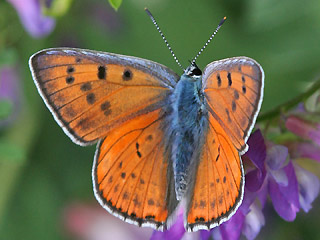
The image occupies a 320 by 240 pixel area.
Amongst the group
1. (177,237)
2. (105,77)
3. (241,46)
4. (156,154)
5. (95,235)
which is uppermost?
(105,77)

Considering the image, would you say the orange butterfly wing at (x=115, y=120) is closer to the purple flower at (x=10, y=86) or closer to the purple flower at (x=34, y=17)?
the purple flower at (x=34, y=17)

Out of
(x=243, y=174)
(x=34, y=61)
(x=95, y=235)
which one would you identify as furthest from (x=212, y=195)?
(x=95, y=235)

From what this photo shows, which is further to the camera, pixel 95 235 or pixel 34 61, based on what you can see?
pixel 95 235

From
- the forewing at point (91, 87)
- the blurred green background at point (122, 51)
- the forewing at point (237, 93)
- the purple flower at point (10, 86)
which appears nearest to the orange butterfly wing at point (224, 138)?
the forewing at point (237, 93)

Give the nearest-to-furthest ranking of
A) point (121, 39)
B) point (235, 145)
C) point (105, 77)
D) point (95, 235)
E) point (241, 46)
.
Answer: point (235, 145) → point (105, 77) → point (241, 46) → point (121, 39) → point (95, 235)

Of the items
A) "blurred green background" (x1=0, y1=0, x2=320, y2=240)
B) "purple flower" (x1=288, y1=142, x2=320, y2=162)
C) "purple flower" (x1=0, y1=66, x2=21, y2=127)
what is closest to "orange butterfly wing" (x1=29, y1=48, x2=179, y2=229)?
"purple flower" (x1=288, y1=142, x2=320, y2=162)

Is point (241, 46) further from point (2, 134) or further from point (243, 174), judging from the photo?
point (243, 174)

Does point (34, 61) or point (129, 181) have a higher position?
point (34, 61)

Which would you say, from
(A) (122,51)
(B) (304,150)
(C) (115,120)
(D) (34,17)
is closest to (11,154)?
(D) (34,17)

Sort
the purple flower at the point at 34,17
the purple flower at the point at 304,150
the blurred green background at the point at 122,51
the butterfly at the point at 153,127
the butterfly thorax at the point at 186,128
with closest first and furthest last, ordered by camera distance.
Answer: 1. the butterfly at the point at 153,127
2. the butterfly thorax at the point at 186,128
3. the purple flower at the point at 304,150
4. the purple flower at the point at 34,17
5. the blurred green background at the point at 122,51
